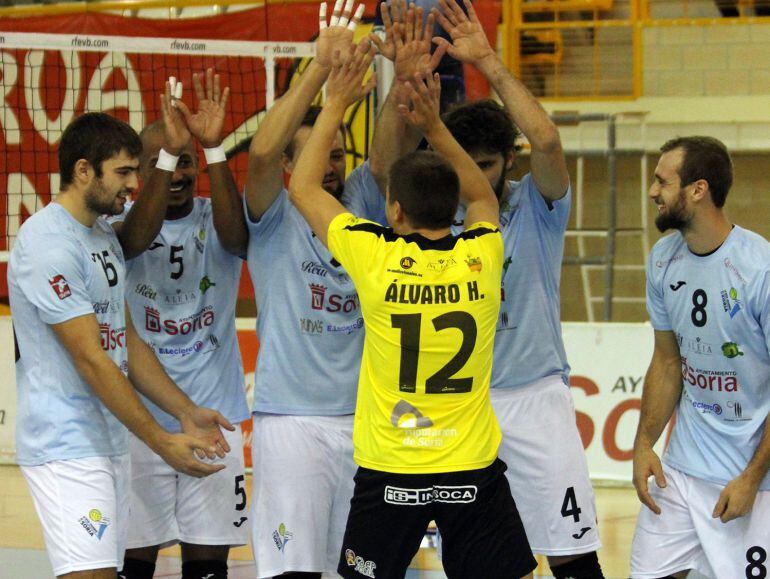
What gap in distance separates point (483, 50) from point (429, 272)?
4.00 feet

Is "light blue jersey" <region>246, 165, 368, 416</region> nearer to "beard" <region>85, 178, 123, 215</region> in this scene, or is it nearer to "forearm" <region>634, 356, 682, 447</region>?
"beard" <region>85, 178, 123, 215</region>

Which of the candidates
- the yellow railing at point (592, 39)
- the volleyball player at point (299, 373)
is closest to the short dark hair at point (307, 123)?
the volleyball player at point (299, 373)

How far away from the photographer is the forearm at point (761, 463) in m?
4.40

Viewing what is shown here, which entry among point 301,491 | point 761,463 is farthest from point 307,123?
point 761,463

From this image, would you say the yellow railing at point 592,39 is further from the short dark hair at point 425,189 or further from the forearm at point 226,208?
the short dark hair at point 425,189

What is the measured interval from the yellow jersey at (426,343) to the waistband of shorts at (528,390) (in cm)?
84

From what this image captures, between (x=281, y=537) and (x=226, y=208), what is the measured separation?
1409 millimetres

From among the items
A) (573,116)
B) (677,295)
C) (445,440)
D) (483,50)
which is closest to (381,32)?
(483,50)

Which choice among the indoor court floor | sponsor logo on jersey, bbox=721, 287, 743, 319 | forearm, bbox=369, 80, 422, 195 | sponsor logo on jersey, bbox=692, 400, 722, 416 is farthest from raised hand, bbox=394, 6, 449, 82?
the indoor court floor

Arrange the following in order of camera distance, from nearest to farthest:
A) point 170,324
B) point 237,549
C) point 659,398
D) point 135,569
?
point 659,398 → point 170,324 → point 135,569 → point 237,549

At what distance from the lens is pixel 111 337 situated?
4496 mm

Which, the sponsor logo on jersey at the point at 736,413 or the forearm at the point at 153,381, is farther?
the forearm at the point at 153,381

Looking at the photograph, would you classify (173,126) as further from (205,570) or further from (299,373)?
(205,570)

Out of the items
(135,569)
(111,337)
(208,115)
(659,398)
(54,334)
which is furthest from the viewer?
(135,569)
